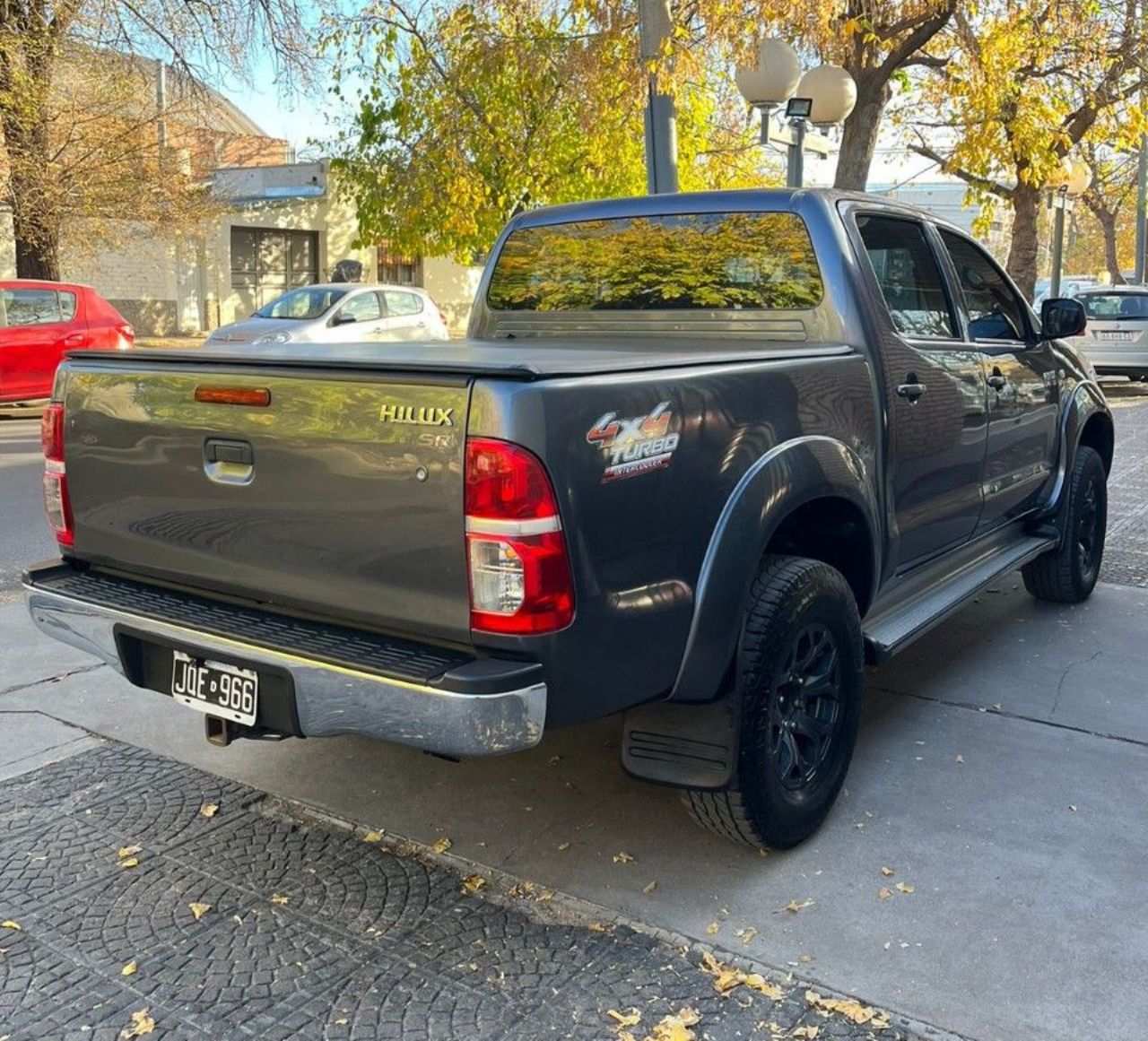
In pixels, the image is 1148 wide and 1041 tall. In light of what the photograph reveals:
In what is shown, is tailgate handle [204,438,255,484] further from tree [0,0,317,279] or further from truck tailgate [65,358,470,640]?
tree [0,0,317,279]

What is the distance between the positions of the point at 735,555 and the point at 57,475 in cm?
207

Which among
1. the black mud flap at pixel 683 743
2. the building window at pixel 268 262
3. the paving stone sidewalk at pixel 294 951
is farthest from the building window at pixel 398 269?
the black mud flap at pixel 683 743

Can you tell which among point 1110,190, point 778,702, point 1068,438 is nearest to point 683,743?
point 778,702

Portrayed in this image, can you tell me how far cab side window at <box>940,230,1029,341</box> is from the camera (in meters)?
4.90

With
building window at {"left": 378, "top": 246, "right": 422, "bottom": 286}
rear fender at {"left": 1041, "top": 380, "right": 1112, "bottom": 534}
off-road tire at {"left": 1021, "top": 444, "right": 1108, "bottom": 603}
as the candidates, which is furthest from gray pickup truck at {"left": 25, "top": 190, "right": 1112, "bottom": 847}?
building window at {"left": 378, "top": 246, "right": 422, "bottom": 286}

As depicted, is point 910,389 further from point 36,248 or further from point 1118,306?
point 36,248

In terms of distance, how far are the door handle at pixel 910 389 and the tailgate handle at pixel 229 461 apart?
220cm

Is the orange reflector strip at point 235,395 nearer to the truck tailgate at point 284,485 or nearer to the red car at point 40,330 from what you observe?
the truck tailgate at point 284,485

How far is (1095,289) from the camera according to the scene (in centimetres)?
1873

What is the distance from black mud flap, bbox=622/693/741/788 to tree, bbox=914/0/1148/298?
10892 millimetres

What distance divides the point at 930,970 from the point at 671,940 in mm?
638

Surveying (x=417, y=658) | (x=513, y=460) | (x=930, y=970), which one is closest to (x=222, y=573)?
(x=417, y=658)

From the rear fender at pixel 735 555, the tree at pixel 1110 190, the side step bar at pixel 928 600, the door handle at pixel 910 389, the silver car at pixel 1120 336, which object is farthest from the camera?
the tree at pixel 1110 190

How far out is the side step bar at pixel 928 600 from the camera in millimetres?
3971
